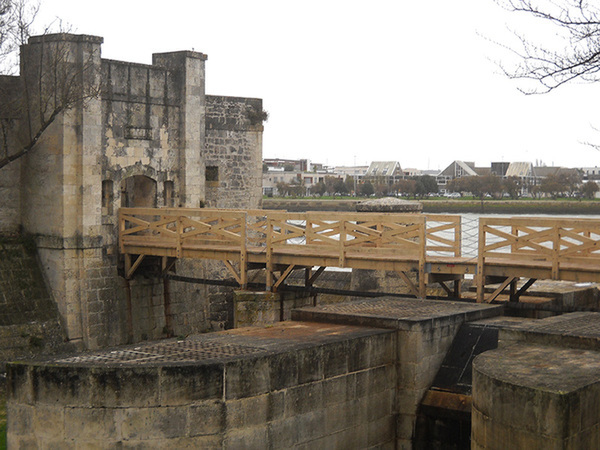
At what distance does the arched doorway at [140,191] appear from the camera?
20062mm

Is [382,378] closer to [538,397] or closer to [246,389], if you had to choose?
[246,389]

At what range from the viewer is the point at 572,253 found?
13.9 metres

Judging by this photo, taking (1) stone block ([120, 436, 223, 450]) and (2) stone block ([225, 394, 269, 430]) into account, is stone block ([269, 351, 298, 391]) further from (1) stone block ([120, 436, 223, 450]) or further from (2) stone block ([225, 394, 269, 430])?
(1) stone block ([120, 436, 223, 450])

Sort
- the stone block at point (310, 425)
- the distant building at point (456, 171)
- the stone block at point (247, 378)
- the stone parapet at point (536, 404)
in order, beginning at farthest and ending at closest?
the distant building at point (456, 171), the stone block at point (310, 425), the stone block at point (247, 378), the stone parapet at point (536, 404)

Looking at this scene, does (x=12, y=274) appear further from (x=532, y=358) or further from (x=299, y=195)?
(x=299, y=195)

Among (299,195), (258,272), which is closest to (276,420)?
(258,272)

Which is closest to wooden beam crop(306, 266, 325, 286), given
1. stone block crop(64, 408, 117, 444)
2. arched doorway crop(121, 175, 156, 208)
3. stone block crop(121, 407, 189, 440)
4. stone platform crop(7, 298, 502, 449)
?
arched doorway crop(121, 175, 156, 208)

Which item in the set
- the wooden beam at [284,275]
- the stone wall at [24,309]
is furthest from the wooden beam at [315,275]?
the stone wall at [24,309]

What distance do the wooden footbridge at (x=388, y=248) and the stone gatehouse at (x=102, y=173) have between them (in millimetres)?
846

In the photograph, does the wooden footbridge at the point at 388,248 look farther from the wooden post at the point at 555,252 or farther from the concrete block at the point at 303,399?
the concrete block at the point at 303,399

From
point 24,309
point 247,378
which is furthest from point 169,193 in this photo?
point 247,378

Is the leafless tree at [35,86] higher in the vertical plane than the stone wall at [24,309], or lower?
higher

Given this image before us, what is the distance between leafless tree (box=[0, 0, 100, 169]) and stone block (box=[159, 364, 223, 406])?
9.46m

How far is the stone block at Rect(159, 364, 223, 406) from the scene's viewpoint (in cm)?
919
